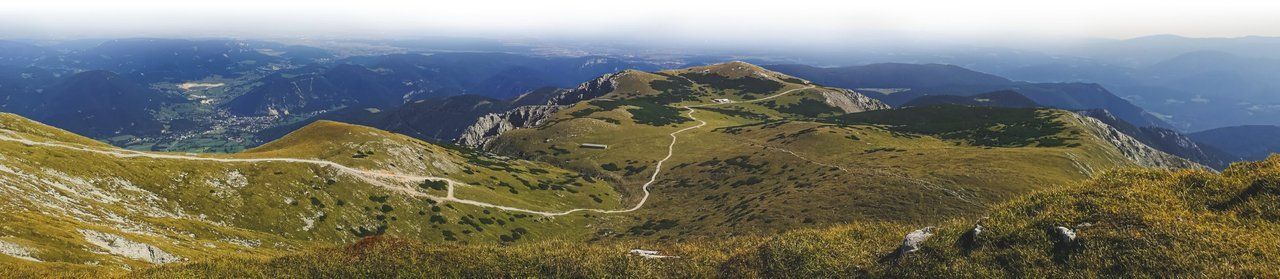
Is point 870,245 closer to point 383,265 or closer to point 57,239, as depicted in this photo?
point 383,265

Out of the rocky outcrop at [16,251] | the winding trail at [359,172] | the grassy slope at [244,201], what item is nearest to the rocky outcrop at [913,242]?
the grassy slope at [244,201]

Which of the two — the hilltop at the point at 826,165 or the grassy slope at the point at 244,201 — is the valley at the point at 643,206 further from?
the hilltop at the point at 826,165

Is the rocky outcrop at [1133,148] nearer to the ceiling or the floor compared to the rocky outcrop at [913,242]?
nearer to the floor

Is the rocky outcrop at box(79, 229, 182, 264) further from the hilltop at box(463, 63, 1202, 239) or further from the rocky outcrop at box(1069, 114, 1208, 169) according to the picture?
the rocky outcrop at box(1069, 114, 1208, 169)

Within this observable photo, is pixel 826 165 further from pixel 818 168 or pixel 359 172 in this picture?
pixel 359 172

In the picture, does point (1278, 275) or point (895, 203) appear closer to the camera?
point (1278, 275)

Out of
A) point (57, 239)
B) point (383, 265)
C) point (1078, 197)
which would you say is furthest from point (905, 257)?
point (57, 239)

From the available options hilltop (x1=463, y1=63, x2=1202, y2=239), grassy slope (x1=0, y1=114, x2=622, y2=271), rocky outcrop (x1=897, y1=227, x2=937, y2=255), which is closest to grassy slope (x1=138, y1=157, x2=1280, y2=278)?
rocky outcrop (x1=897, y1=227, x2=937, y2=255)
